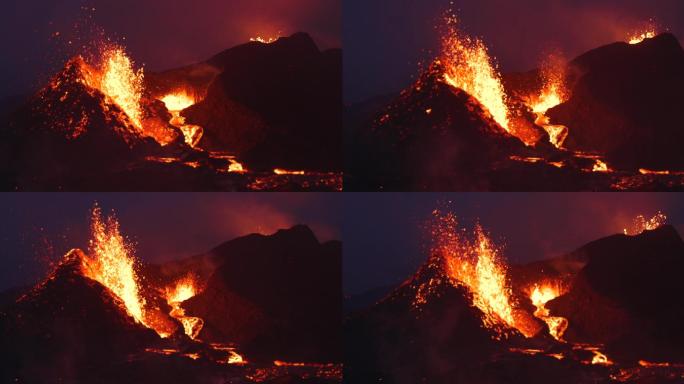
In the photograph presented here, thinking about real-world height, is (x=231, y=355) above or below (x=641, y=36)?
below

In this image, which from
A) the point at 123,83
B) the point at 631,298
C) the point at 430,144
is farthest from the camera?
the point at 123,83

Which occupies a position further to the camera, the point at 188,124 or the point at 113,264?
the point at 188,124

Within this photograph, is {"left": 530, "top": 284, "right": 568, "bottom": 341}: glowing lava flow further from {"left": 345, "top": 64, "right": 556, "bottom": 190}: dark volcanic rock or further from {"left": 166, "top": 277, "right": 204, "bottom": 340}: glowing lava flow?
{"left": 166, "top": 277, "right": 204, "bottom": 340}: glowing lava flow

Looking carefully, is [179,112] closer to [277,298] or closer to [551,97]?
[277,298]

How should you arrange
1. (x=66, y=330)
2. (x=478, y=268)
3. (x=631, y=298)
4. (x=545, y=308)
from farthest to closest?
(x=478, y=268)
(x=545, y=308)
(x=631, y=298)
(x=66, y=330)

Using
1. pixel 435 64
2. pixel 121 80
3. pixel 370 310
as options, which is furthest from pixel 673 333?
pixel 121 80

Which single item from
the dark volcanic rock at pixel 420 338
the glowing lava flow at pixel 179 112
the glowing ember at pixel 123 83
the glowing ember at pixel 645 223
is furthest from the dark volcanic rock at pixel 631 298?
the glowing ember at pixel 123 83

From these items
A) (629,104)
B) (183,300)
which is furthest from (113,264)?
(629,104)

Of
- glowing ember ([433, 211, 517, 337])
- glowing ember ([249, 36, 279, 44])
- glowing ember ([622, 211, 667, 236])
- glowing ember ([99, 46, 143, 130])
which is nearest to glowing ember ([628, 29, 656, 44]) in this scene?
glowing ember ([622, 211, 667, 236])
